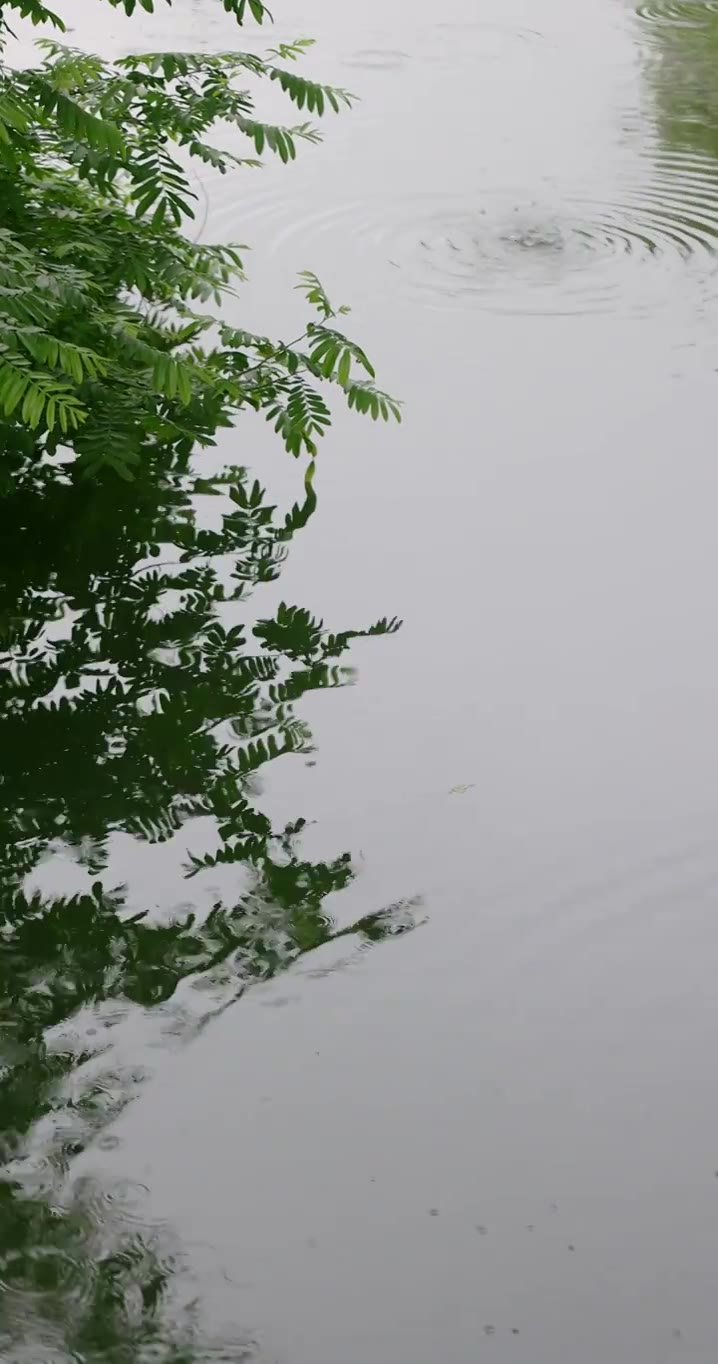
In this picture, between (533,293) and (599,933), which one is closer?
(599,933)

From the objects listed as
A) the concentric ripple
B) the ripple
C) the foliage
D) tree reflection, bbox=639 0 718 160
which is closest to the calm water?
the concentric ripple

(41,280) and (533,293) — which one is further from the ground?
(533,293)

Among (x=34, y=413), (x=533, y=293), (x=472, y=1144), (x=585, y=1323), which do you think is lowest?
(x=585, y=1323)

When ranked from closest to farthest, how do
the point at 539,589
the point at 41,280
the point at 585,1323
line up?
the point at 585,1323, the point at 41,280, the point at 539,589

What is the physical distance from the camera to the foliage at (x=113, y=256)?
4.37 m

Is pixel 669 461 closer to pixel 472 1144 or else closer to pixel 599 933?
pixel 599 933

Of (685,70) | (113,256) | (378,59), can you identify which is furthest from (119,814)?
(685,70)

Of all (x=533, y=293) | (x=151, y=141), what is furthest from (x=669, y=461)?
(x=151, y=141)

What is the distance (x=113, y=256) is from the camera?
5.20 metres

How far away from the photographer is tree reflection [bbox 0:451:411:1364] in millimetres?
3295

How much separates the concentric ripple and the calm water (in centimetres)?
20

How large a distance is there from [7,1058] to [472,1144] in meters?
1.22

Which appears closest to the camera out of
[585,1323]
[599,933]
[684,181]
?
[585,1323]

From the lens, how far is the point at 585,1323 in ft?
10.7
